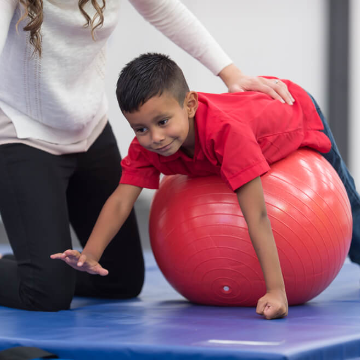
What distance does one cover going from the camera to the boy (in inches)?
54.7

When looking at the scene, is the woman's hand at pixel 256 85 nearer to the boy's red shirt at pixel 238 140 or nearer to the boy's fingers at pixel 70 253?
the boy's red shirt at pixel 238 140

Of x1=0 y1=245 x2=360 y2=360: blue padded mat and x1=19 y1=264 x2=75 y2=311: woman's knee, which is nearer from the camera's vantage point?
x1=0 y1=245 x2=360 y2=360: blue padded mat

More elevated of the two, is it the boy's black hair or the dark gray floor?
the boy's black hair

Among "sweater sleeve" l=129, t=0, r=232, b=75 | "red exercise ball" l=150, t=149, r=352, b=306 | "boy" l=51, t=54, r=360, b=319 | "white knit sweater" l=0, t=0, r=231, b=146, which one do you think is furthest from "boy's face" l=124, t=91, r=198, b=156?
"sweater sleeve" l=129, t=0, r=232, b=75

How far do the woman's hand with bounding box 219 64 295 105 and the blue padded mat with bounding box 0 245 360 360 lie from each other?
0.65 m

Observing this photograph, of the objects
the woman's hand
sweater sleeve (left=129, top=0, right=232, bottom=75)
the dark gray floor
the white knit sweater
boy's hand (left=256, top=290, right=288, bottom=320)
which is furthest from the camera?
the dark gray floor

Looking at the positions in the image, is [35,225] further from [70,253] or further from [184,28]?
[184,28]

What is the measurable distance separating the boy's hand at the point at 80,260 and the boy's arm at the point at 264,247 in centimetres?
42

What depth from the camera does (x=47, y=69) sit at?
5.32 ft

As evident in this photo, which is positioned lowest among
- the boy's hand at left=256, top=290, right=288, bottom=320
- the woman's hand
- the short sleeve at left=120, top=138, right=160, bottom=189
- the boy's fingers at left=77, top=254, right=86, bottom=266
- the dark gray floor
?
the dark gray floor

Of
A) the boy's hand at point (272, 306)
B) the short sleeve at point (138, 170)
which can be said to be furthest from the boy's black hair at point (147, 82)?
the boy's hand at point (272, 306)

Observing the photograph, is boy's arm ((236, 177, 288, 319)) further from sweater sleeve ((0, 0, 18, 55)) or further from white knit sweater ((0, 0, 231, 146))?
sweater sleeve ((0, 0, 18, 55))

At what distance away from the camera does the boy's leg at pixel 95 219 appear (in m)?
1.88

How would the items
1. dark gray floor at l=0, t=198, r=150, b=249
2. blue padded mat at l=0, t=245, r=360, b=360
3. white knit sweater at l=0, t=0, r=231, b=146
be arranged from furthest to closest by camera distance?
dark gray floor at l=0, t=198, r=150, b=249
white knit sweater at l=0, t=0, r=231, b=146
blue padded mat at l=0, t=245, r=360, b=360
